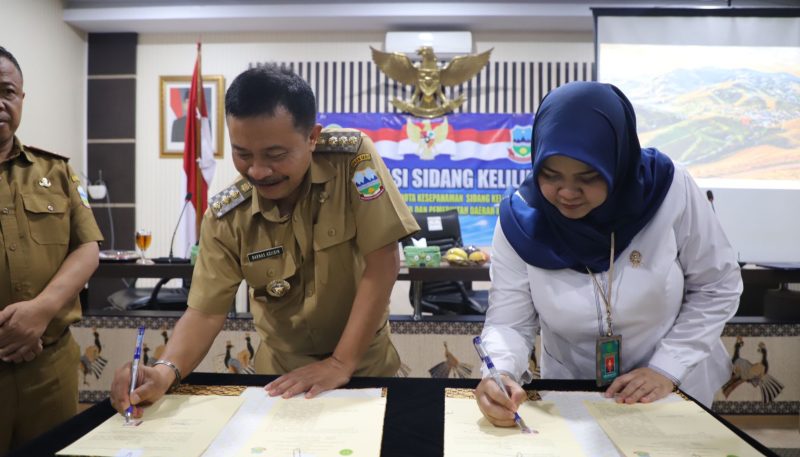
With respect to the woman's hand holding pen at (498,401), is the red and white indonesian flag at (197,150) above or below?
above

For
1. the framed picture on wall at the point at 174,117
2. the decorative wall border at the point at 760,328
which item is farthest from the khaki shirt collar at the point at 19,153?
the framed picture on wall at the point at 174,117

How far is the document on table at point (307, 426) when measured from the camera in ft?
2.89

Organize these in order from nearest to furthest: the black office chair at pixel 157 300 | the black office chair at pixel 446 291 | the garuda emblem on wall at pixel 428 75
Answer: the black office chair at pixel 157 300
the black office chair at pixel 446 291
the garuda emblem on wall at pixel 428 75

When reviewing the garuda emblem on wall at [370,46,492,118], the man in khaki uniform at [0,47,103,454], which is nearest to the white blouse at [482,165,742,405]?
the man in khaki uniform at [0,47,103,454]

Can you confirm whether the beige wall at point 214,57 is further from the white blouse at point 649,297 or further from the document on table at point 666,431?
the document on table at point 666,431

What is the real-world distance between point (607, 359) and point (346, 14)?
16.2 feet

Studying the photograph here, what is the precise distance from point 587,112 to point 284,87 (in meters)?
0.65

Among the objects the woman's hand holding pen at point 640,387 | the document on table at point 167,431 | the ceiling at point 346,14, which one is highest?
the ceiling at point 346,14

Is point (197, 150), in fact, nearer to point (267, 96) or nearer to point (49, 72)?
point (49, 72)

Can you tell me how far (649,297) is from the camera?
50.0 inches

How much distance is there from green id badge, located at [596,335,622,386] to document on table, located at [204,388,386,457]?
0.47 meters

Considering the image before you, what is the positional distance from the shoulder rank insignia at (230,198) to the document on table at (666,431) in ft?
2.96

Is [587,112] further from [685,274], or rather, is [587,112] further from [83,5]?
[83,5]

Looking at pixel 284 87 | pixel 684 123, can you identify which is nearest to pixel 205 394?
pixel 284 87
